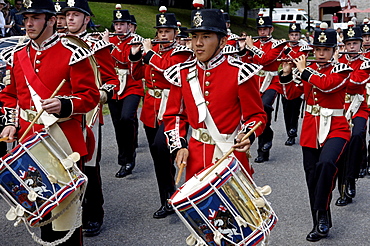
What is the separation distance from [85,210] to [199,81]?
204cm

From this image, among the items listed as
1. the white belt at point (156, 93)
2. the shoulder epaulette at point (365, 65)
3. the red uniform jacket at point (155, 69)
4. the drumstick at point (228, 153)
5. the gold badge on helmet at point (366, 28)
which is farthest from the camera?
the gold badge on helmet at point (366, 28)

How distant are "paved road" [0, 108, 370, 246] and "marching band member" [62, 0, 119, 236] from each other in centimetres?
17

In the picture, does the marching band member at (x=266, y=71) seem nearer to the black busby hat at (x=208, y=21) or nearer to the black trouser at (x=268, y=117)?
the black trouser at (x=268, y=117)

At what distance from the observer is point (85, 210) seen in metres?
5.61

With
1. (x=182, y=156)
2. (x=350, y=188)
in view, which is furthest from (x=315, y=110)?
(x=182, y=156)

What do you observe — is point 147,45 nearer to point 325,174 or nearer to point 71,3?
point 71,3

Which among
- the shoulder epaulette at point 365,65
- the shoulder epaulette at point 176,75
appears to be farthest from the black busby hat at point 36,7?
the shoulder epaulette at point 365,65

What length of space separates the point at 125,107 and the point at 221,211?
14.1 feet

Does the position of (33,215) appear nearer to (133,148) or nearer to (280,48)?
(133,148)

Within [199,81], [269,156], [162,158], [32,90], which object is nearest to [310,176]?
[162,158]

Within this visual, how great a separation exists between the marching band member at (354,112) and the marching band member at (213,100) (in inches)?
106

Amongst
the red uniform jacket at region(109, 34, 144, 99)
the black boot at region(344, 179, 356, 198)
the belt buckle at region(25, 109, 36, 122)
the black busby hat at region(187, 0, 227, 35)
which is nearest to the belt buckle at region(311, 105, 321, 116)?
the black boot at region(344, 179, 356, 198)

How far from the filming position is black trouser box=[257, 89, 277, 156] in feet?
28.4

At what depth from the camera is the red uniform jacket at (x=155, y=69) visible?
21.3 feet
